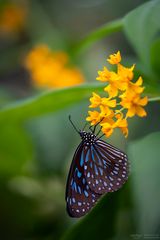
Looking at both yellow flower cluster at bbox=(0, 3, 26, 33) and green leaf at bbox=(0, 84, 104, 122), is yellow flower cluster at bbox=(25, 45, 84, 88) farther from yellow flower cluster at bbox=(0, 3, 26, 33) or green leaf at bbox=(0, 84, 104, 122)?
green leaf at bbox=(0, 84, 104, 122)

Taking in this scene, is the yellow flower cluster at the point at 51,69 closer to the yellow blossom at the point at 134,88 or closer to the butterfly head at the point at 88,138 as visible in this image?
the butterfly head at the point at 88,138

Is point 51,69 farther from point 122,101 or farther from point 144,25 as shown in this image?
point 122,101

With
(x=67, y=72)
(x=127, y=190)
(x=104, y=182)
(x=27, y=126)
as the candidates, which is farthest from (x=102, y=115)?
(x=67, y=72)

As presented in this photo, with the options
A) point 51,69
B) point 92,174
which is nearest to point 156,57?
point 92,174

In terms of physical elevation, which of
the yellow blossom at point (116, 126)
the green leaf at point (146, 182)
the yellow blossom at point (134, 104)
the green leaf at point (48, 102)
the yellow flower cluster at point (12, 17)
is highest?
the yellow flower cluster at point (12, 17)

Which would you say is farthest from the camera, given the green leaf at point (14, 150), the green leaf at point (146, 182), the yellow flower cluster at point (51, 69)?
the yellow flower cluster at point (51, 69)

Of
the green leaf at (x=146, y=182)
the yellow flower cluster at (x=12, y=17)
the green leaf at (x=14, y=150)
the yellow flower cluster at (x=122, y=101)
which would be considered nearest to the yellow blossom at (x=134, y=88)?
the yellow flower cluster at (x=122, y=101)
